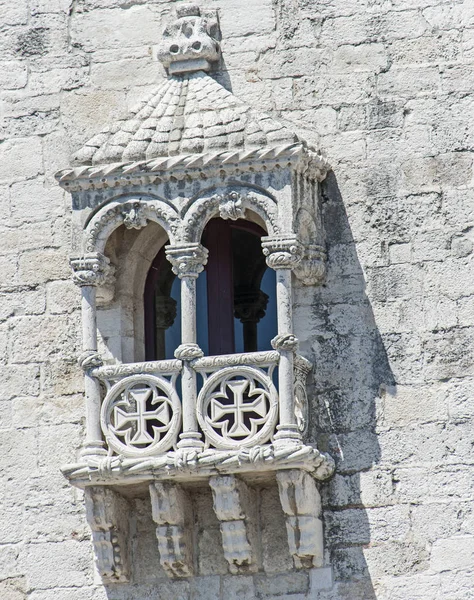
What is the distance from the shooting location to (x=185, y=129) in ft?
39.0

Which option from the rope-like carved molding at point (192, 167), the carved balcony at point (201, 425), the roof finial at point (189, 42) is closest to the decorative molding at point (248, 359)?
the carved balcony at point (201, 425)

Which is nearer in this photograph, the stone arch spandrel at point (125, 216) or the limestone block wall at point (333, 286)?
the limestone block wall at point (333, 286)

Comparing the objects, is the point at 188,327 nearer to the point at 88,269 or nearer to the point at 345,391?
the point at 88,269

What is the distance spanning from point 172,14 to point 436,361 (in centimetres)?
281

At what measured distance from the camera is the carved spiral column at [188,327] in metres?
11.4

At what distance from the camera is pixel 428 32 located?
12070 mm

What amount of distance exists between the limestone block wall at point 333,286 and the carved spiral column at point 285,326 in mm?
447

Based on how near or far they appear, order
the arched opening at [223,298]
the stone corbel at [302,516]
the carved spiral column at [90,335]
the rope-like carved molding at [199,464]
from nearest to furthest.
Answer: the rope-like carved molding at [199,464]
the stone corbel at [302,516]
the carved spiral column at [90,335]
the arched opening at [223,298]

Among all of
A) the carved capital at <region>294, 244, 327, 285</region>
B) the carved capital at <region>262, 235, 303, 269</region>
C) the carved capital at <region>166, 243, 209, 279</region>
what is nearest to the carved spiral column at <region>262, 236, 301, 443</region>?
the carved capital at <region>262, 235, 303, 269</region>

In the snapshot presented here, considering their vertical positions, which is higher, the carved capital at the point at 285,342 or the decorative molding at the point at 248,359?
the carved capital at the point at 285,342

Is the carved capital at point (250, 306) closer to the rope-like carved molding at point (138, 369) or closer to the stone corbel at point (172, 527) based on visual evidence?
the rope-like carved molding at point (138, 369)

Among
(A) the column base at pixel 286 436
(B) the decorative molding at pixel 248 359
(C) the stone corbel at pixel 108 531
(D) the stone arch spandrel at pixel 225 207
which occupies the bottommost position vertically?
(C) the stone corbel at pixel 108 531

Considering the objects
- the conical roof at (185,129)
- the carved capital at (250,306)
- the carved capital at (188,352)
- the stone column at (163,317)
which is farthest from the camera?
A: the stone column at (163,317)

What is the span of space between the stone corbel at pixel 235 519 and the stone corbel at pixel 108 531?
2.05 feet
